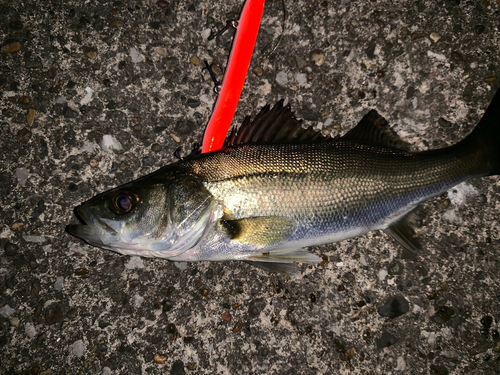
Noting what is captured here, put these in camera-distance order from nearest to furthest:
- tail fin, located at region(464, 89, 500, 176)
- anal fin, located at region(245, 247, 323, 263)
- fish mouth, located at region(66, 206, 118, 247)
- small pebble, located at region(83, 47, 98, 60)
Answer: fish mouth, located at region(66, 206, 118, 247)
anal fin, located at region(245, 247, 323, 263)
tail fin, located at region(464, 89, 500, 176)
small pebble, located at region(83, 47, 98, 60)

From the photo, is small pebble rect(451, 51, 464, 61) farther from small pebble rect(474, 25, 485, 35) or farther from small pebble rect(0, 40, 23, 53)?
small pebble rect(0, 40, 23, 53)

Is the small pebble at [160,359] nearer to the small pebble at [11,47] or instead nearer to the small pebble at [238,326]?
the small pebble at [238,326]

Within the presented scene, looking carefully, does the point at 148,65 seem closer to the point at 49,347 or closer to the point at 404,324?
the point at 49,347

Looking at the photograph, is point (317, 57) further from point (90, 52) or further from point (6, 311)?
point (6, 311)

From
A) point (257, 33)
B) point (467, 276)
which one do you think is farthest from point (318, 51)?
point (467, 276)

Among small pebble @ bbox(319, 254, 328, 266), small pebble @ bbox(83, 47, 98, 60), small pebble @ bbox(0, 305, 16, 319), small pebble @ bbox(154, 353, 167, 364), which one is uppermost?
small pebble @ bbox(83, 47, 98, 60)

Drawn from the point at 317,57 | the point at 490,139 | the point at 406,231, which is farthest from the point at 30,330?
the point at 490,139

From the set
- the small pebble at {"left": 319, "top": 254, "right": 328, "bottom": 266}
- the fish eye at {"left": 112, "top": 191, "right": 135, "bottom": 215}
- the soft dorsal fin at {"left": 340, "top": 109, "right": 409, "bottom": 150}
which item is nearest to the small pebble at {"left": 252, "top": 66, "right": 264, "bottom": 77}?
the soft dorsal fin at {"left": 340, "top": 109, "right": 409, "bottom": 150}

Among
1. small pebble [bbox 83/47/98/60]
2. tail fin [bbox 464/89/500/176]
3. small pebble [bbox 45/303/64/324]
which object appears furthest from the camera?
small pebble [bbox 83/47/98/60]
